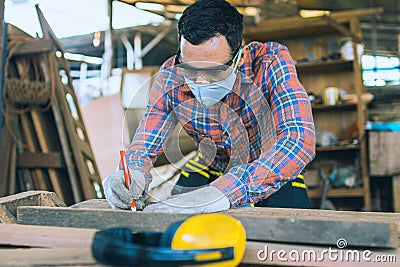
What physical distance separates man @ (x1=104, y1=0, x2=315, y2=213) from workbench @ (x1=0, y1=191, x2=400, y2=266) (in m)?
0.18

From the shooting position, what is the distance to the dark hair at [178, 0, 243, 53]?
4.95 ft

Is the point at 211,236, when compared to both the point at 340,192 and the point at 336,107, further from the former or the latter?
the point at 336,107

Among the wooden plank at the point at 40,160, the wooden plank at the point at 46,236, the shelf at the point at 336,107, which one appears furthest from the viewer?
the shelf at the point at 336,107

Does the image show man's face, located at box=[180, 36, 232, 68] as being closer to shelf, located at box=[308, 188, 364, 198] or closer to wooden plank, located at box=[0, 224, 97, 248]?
wooden plank, located at box=[0, 224, 97, 248]

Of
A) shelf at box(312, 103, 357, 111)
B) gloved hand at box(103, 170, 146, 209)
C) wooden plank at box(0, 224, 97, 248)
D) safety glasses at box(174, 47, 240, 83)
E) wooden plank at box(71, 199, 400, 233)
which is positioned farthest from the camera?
shelf at box(312, 103, 357, 111)

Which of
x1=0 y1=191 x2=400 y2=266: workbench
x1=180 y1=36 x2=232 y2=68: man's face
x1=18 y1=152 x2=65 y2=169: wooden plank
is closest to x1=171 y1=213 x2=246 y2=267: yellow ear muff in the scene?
x1=0 y1=191 x2=400 y2=266: workbench

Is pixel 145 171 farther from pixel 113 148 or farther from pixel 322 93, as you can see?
pixel 113 148

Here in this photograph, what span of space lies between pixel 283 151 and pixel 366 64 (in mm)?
9985

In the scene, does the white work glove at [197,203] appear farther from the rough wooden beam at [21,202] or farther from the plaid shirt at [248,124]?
the rough wooden beam at [21,202]

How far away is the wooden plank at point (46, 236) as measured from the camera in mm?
1047

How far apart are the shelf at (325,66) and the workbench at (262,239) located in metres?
3.63

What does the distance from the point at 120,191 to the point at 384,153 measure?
12.0 feet

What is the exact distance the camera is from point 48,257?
3.18 feet

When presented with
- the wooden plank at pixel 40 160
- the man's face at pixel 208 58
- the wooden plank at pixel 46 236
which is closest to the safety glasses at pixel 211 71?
the man's face at pixel 208 58
